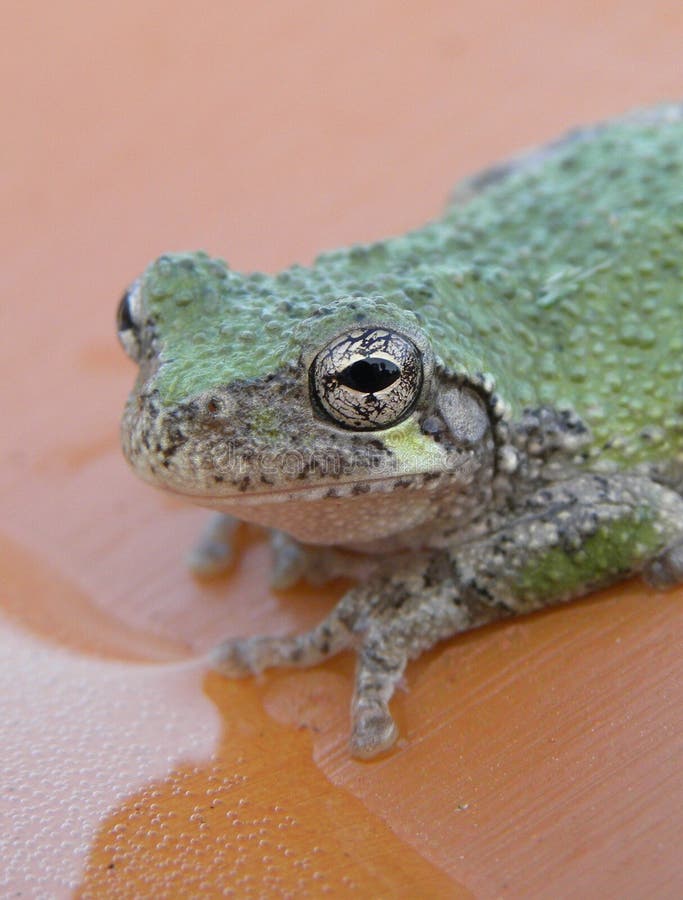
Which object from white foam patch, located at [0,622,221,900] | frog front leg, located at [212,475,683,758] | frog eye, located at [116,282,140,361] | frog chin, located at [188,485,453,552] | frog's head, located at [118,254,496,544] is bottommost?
white foam patch, located at [0,622,221,900]

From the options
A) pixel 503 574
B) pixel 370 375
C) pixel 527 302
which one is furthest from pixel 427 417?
pixel 527 302

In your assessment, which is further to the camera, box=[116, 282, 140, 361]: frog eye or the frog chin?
box=[116, 282, 140, 361]: frog eye

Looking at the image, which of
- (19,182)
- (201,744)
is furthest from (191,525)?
(19,182)

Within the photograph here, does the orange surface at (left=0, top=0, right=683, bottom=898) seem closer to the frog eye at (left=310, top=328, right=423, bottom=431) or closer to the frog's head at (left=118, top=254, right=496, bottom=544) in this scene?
the frog's head at (left=118, top=254, right=496, bottom=544)

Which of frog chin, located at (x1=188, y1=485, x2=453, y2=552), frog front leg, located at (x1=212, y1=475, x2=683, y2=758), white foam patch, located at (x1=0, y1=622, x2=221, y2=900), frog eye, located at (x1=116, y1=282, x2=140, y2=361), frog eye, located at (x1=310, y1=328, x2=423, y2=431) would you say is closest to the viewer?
white foam patch, located at (x1=0, y1=622, x2=221, y2=900)

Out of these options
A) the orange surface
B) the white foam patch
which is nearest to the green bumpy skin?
the orange surface

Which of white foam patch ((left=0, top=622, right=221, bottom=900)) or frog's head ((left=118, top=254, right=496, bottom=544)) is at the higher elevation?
frog's head ((left=118, top=254, right=496, bottom=544))
